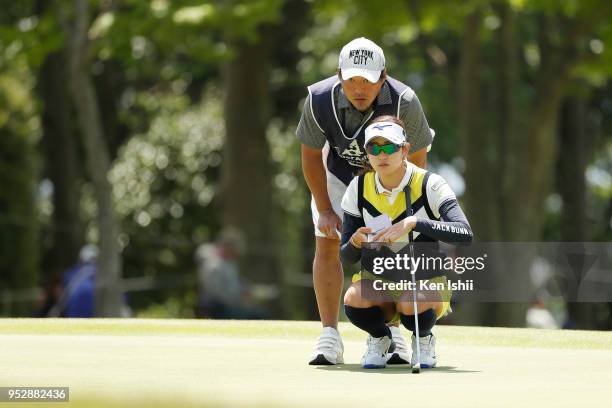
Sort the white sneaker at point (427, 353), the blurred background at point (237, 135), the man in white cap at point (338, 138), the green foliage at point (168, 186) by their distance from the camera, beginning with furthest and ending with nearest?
the green foliage at point (168, 186) → the blurred background at point (237, 135) → the man in white cap at point (338, 138) → the white sneaker at point (427, 353)

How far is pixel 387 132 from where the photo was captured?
8.18 m

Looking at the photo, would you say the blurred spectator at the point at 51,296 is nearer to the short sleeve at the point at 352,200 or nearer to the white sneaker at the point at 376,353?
the white sneaker at the point at 376,353

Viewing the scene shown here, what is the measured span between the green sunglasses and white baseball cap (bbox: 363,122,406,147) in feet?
0.07

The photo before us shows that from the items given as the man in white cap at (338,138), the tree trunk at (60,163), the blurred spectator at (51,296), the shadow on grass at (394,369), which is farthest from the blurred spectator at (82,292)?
the shadow on grass at (394,369)

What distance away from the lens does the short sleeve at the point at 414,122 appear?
8.72 metres

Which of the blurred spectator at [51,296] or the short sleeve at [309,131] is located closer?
the short sleeve at [309,131]

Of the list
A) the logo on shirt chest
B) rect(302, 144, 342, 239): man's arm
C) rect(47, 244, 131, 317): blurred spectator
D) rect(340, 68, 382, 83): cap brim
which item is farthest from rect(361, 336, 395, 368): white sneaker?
rect(47, 244, 131, 317): blurred spectator

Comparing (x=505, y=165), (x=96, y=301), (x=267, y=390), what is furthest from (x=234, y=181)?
(x=267, y=390)

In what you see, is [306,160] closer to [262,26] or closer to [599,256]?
[599,256]

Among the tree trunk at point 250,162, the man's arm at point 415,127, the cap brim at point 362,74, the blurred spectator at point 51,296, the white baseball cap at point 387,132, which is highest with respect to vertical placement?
the tree trunk at point 250,162

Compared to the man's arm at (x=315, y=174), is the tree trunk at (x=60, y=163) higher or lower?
higher

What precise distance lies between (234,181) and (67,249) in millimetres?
5013

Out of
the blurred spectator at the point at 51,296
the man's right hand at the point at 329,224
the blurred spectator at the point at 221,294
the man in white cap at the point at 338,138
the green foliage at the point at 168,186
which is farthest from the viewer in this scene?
the green foliage at the point at 168,186

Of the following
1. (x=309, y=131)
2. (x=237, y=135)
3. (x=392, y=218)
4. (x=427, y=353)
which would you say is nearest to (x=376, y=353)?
(x=427, y=353)
